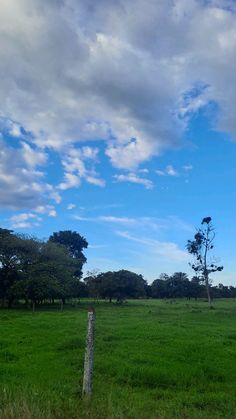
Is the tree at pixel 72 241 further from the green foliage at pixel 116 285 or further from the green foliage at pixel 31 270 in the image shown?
the green foliage at pixel 31 270

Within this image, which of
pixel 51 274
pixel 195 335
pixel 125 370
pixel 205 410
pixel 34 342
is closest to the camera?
pixel 205 410

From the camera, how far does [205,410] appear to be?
1073 cm

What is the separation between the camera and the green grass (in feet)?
25.8

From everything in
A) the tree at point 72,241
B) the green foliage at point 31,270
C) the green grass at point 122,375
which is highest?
the tree at point 72,241

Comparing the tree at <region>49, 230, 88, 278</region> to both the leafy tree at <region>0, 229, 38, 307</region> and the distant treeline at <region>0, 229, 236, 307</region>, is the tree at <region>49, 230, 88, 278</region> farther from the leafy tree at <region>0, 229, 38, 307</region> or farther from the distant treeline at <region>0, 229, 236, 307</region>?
the leafy tree at <region>0, 229, 38, 307</region>

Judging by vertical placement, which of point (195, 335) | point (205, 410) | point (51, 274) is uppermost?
point (51, 274)

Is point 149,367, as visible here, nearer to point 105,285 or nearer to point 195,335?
point 195,335

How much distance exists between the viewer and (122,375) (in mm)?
14289

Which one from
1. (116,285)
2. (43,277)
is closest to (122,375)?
(43,277)

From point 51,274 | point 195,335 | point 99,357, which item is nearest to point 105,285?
point 51,274

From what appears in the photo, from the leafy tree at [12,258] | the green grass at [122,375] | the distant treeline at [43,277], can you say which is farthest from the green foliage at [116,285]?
the green grass at [122,375]

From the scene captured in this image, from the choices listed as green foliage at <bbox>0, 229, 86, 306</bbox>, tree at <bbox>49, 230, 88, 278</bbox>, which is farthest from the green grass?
tree at <bbox>49, 230, 88, 278</bbox>

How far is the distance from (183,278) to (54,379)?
11118 centimetres

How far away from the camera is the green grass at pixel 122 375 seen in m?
7.88
